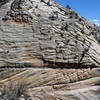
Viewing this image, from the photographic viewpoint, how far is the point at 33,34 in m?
8.12

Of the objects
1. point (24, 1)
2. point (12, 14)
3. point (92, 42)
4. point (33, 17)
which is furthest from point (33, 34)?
point (92, 42)

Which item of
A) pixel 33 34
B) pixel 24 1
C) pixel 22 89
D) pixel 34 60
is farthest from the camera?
pixel 24 1

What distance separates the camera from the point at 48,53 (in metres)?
7.72

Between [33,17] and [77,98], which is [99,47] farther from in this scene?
[33,17]

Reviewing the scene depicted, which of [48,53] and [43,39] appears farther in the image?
[43,39]

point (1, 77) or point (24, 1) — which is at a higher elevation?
point (24, 1)

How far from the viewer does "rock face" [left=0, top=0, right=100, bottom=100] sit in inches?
283

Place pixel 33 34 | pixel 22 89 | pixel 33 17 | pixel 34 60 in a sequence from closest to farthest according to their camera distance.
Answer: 1. pixel 22 89
2. pixel 34 60
3. pixel 33 34
4. pixel 33 17

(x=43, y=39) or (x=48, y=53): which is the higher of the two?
(x=43, y=39)

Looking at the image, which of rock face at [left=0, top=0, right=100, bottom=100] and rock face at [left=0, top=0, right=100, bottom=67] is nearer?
rock face at [left=0, top=0, right=100, bottom=100]

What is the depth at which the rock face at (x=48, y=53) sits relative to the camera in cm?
718

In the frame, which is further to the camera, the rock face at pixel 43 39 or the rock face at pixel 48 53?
the rock face at pixel 43 39

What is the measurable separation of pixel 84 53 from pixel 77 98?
84.3 inches

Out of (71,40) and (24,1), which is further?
(24,1)
